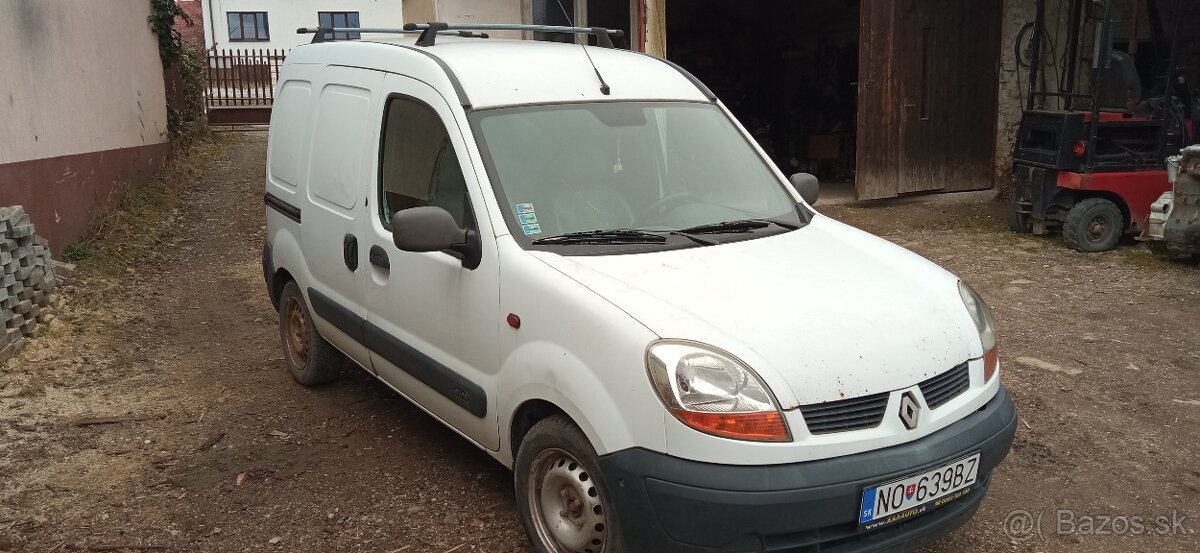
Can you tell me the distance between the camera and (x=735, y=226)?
3660 mm

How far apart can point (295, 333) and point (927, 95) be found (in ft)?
27.2

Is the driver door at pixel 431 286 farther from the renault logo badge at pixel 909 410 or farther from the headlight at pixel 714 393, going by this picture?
the renault logo badge at pixel 909 410

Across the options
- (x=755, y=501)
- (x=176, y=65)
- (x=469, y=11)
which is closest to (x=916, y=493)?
(x=755, y=501)

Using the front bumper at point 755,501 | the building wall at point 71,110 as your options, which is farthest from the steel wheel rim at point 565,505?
the building wall at point 71,110

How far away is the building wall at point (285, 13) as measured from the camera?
36.2 meters

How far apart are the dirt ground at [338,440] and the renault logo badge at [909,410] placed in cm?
93

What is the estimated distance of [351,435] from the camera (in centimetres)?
466

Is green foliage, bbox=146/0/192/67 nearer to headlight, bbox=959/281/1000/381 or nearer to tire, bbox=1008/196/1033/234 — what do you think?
tire, bbox=1008/196/1033/234

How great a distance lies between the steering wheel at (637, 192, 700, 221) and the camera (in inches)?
143

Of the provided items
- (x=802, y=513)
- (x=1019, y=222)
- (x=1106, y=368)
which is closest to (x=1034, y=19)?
(x=1019, y=222)

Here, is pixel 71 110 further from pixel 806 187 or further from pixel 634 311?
pixel 634 311

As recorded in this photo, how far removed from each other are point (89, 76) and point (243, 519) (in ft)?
22.6

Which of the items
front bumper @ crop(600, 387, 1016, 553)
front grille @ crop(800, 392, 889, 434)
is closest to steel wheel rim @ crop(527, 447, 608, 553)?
front bumper @ crop(600, 387, 1016, 553)

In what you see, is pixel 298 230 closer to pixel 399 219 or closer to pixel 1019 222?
pixel 399 219
